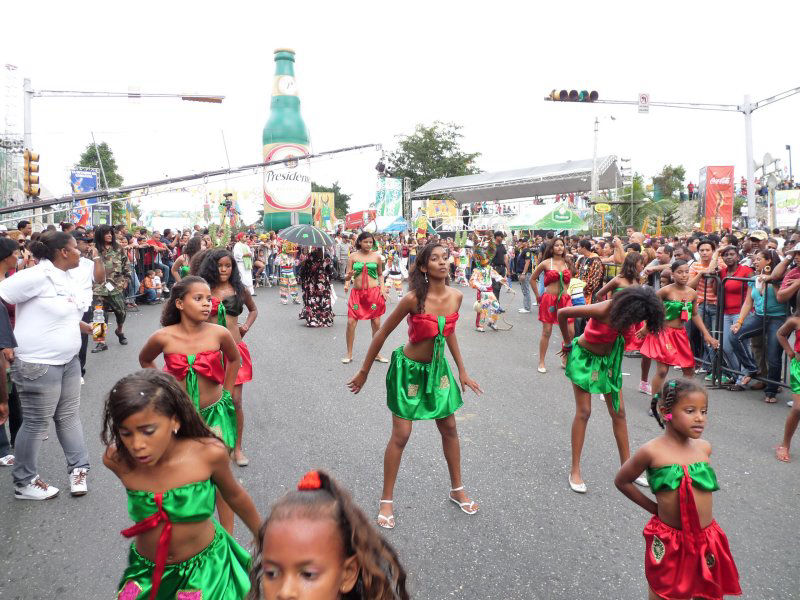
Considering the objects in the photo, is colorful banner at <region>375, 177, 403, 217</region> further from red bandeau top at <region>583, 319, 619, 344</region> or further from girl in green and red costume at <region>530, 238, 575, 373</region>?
red bandeau top at <region>583, 319, 619, 344</region>

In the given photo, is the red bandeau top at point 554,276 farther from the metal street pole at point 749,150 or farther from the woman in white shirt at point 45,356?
the metal street pole at point 749,150

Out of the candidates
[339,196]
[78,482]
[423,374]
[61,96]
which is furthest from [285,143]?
[339,196]

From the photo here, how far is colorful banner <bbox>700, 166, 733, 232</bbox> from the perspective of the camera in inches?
743

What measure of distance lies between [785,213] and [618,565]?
22.3 m

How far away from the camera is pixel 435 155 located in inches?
2408

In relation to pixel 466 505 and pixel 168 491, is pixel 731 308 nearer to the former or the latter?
pixel 466 505

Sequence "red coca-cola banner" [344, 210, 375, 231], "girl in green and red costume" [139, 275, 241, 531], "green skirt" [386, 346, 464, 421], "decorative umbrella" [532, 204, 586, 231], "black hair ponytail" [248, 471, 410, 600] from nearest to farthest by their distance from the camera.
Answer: "black hair ponytail" [248, 471, 410, 600] → "girl in green and red costume" [139, 275, 241, 531] → "green skirt" [386, 346, 464, 421] → "decorative umbrella" [532, 204, 586, 231] → "red coca-cola banner" [344, 210, 375, 231]

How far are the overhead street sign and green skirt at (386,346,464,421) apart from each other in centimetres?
1524

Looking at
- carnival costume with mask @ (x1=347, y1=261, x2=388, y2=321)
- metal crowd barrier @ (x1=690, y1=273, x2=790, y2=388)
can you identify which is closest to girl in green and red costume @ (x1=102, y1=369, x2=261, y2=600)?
metal crowd barrier @ (x1=690, y1=273, x2=790, y2=388)

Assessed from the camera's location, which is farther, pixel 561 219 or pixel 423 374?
pixel 561 219

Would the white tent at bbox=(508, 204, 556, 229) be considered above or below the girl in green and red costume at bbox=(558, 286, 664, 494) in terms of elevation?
above

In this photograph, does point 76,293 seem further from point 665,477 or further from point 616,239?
point 616,239

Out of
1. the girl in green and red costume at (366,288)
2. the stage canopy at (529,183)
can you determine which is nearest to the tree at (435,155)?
the stage canopy at (529,183)

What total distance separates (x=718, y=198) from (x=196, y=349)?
19.4m
